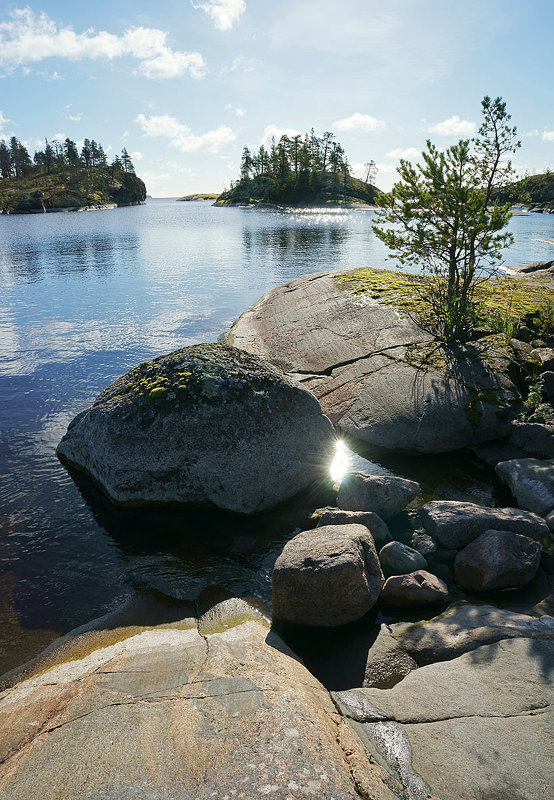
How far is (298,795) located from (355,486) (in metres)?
6.22

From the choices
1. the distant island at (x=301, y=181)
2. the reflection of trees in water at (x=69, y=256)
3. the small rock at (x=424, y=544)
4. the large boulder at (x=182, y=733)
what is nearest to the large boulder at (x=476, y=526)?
the small rock at (x=424, y=544)

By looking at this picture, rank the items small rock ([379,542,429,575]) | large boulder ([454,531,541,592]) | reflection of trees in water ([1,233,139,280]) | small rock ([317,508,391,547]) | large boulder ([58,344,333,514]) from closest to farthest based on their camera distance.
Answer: large boulder ([454,531,541,592]), small rock ([379,542,429,575]), small rock ([317,508,391,547]), large boulder ([58,344,333,514]), reflection of trees in water ([1,233,139,280])

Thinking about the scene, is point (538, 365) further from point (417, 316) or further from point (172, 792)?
point (172, 792)

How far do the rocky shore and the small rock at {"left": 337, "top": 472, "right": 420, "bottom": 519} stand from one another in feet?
0.12

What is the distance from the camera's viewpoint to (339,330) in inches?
626

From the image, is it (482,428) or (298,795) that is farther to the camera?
(482,428)

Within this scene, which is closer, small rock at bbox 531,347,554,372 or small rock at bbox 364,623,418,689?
small rock at bbox 364,623,418,689

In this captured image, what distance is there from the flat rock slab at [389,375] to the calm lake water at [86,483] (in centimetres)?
88

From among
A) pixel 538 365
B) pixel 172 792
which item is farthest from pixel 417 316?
pixel 172 792

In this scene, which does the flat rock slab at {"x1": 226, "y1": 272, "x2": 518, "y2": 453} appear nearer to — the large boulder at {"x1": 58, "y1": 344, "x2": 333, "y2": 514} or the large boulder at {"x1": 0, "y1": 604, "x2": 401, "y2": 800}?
the large boulder at {"x1": 58, "y1": 344, "x2": 333, "y2": 514}

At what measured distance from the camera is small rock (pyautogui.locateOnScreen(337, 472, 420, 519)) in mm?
8898

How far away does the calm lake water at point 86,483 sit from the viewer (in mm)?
7672

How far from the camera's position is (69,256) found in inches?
1828

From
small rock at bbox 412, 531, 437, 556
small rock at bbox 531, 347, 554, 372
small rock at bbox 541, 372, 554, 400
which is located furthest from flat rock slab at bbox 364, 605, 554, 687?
small rock at bbox 531, 347, 554, 372
